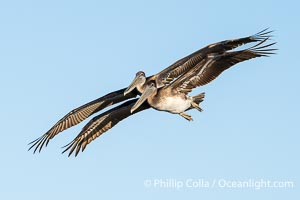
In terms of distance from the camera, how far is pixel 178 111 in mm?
27953

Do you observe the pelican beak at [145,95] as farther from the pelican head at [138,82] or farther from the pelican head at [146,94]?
the pelican head at [138,82]

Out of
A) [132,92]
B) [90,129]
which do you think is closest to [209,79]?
[132,92]

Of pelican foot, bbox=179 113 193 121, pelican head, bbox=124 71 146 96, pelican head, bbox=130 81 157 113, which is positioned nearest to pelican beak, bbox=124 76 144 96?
pelican head, bbox=124 71 146 96

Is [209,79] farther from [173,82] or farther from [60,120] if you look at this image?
[60,120]

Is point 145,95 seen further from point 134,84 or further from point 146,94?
point 134,84

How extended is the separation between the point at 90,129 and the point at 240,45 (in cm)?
597

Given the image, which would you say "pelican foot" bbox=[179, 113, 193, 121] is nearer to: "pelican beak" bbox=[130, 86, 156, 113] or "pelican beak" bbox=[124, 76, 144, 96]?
"pelican beak" bbox=[130, 86, 156, 113]

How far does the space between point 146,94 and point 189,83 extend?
1221 millimetres

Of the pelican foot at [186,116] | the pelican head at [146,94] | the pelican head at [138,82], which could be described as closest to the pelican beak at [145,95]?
the pelican head at [146,94]

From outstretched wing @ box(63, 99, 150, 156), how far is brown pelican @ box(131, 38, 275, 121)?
1951 millimetres

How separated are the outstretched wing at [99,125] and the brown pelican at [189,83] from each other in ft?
6.40

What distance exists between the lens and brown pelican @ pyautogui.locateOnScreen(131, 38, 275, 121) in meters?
27.2

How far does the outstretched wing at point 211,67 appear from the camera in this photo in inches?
1068

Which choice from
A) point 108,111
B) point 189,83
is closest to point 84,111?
point 108,111
